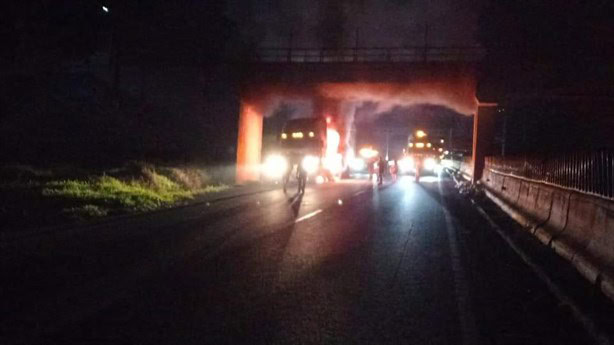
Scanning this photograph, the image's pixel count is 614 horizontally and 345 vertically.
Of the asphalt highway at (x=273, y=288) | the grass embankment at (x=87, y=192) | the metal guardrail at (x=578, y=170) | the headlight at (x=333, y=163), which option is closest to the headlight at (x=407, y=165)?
the headlight at (x=333, y=163)

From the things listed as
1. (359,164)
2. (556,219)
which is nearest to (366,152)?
(359,164)

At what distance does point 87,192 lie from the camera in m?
20.2

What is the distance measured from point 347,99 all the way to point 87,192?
22812 mm

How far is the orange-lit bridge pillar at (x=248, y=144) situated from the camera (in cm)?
3569

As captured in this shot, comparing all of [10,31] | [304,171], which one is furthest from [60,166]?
[304,171]

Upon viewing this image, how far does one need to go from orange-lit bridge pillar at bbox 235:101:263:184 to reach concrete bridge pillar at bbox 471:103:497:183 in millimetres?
11766

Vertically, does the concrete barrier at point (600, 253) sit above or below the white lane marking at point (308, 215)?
above

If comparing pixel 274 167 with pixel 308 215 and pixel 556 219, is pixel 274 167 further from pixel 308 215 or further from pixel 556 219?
pixel 556 219

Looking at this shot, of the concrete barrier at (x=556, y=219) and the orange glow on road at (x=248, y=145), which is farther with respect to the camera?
the orange glow on road at (x=248, y=145)

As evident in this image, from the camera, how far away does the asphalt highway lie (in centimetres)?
634

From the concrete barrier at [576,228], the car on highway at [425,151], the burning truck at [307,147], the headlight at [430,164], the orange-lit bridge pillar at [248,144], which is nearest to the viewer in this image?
the concrete barrier at [576,228]

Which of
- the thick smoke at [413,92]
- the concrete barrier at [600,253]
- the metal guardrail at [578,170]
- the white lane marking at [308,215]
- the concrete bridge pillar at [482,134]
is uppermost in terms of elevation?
the thick smoke at [413,92]

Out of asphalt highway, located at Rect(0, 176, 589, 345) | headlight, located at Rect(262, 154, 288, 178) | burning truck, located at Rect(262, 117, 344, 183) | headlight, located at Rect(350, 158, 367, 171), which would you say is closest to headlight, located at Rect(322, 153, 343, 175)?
burning truck, located at Rect(262, 117, 344, 183)

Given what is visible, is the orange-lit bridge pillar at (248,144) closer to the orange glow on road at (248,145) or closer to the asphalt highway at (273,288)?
the orange glow on road at (248,145)
